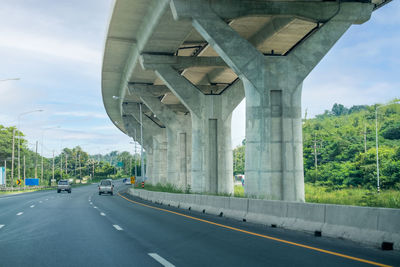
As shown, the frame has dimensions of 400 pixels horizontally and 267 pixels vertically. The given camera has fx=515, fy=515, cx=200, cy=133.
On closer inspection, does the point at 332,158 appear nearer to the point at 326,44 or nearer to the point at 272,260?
the point at 326,44

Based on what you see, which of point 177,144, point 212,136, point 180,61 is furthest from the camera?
Answer: point 177,144

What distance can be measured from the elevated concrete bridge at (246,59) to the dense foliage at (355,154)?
123ft

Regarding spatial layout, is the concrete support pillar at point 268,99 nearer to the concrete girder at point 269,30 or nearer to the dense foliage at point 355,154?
the concrete girder at point 269,30

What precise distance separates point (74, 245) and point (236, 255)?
3755mm

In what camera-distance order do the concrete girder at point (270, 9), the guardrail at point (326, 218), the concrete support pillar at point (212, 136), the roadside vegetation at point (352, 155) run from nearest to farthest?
the guardrail at point (326, 218) → the concrete girder at point (270, 9) → the concrete support pillar at point (212, 136) → the roadside vegetation at point (352, 155)

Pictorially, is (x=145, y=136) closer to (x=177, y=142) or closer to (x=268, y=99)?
(x=177, y=142)

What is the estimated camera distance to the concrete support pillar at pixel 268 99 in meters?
22.7

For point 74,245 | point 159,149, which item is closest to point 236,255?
point 74,245

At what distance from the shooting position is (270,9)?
77.6 ft

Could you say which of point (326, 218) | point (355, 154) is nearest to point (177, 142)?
point (326, 218)

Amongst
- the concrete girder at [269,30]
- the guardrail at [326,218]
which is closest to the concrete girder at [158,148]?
the concrete girder at [269,30]

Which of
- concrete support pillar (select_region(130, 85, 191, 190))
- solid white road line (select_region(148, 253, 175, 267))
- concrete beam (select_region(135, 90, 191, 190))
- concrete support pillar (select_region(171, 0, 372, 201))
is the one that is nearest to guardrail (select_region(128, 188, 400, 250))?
concrete support pillar (select_region(171, 0, 372, 201))

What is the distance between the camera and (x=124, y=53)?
3597cm

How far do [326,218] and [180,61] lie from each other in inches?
915
